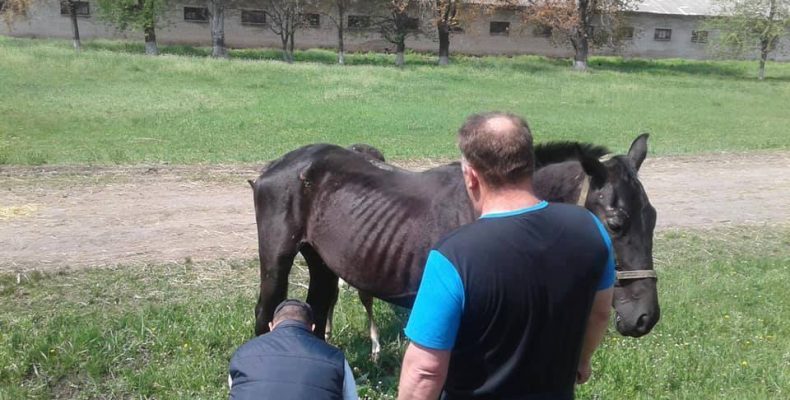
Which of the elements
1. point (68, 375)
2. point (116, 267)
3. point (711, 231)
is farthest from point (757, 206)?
point (68, 375)

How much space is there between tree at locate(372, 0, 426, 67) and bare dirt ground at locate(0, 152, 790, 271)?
98.4ft

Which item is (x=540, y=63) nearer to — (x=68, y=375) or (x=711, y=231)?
(x=711, y=231)

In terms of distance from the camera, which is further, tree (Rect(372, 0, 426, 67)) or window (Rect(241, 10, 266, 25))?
window (Rect(241, 10, 266, 25))

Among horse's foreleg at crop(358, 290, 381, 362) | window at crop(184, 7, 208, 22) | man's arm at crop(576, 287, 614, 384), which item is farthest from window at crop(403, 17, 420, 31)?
man's arm at crop(576, 287, 614, 384)

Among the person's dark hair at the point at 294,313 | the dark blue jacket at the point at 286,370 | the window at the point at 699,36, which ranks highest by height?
the window at the point at 699,36

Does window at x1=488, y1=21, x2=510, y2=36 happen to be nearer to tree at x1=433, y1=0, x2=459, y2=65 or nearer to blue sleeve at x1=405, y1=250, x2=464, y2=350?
tree at x1=433, y1=0, x2=459, y2=65

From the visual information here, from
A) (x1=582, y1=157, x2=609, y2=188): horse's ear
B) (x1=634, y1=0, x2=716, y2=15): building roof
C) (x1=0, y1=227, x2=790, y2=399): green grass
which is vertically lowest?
(x1=0, y1=227, x2=790, y2=399): green grass

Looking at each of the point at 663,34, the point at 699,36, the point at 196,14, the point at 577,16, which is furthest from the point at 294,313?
the point at 699,36

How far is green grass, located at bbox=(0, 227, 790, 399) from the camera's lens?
528cm

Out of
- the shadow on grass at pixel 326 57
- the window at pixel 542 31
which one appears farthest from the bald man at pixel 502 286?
the window at pixel 542 31

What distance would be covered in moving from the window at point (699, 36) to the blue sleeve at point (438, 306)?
62703mm

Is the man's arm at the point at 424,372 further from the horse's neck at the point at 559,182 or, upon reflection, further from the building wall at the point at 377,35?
the building wall at the point at 377,35

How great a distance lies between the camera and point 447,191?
4828mm

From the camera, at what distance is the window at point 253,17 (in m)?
49.7
